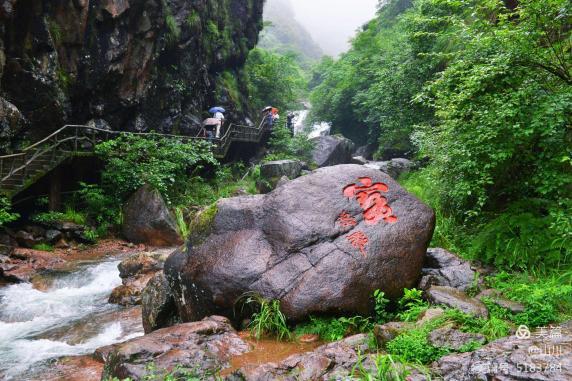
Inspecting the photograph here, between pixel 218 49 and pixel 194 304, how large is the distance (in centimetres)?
1864

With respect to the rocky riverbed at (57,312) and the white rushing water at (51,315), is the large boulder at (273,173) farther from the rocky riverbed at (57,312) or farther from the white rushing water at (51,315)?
the white rushing water at (51,315)

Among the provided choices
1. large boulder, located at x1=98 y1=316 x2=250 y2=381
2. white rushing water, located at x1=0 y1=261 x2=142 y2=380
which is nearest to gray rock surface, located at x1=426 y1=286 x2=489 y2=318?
large boulder, located at x1=98 y1=316 x2=250 y2=381

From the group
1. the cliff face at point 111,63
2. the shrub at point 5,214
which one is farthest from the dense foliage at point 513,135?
the cliff face at point 111,63

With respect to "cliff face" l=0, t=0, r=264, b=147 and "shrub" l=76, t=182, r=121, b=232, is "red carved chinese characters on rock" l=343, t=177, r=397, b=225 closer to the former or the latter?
"shrub" l=76, t=182, r=121, b=232

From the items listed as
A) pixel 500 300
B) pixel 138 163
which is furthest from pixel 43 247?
pixel 500 300

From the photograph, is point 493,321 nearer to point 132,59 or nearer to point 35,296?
point 35,296

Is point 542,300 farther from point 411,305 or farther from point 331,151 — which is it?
point 331,151

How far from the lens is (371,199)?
545 centimetres

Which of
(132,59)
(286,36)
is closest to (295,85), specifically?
(132,59)

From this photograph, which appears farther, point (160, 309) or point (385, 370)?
point (160, 309)

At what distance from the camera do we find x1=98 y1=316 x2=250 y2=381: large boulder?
370cm

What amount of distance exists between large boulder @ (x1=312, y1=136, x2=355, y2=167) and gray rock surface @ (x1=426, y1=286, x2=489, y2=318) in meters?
17.9

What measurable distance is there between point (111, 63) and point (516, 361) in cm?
1359

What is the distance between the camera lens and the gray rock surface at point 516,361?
2.60m
